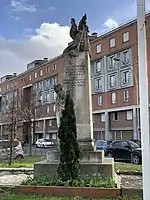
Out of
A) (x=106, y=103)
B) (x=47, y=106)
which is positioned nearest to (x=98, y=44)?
(x=106, y=103)

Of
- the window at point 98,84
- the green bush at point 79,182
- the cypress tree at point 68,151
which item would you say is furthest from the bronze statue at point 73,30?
the window at point 98,84

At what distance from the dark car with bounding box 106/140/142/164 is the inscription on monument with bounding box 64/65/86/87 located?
13045 millimetres

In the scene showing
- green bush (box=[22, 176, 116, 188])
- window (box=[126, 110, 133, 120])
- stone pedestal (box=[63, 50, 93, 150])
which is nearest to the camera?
green bush (box=[22, 176, 116, 188])

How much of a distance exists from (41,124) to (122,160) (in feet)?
189

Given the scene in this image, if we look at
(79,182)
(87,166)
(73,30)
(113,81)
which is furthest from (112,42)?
(79,182)

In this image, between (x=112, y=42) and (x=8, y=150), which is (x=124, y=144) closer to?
(x=8, y=150)

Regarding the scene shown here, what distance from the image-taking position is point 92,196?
779cm

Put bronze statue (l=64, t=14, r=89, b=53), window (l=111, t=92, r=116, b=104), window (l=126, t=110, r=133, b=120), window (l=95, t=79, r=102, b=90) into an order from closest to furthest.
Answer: bronze statue (l=64, t=14, r=89, b=53) → window (l=126, t=110, r=133, b=120) → window (l=111, t=92, r=116, b=104) → window (l=95, t=79, r=102, b=90)

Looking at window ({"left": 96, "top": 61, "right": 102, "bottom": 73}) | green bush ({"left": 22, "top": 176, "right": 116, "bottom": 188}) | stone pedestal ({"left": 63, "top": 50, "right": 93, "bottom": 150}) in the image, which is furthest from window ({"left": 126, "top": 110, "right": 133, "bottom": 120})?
green bush ({"left": 22, "top": 176, "right": 116, "bottom": 188})

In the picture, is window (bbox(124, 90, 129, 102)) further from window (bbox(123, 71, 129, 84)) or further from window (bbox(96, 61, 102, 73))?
window (bbox(96, 61, 102, 73))

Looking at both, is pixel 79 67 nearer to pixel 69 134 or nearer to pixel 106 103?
pixel 69 134

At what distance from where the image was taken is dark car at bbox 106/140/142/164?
2265 centimetres

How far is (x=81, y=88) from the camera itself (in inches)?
412

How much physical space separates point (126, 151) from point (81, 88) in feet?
47.6
